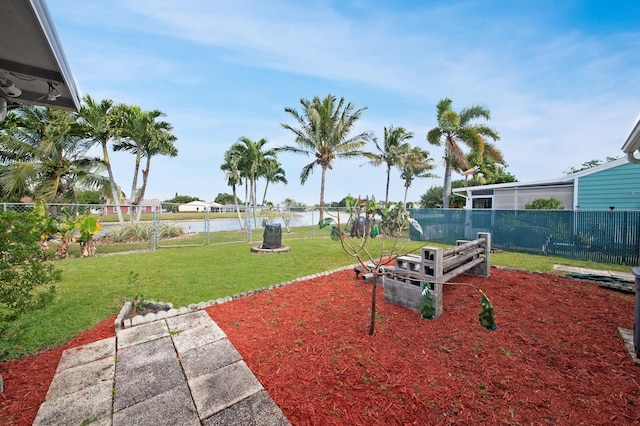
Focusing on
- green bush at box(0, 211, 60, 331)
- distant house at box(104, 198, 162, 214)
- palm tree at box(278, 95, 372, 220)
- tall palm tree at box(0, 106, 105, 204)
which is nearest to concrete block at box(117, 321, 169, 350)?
green bush at box(0, 211, 60, 331)

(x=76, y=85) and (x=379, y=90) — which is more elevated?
(x=379, y=90)

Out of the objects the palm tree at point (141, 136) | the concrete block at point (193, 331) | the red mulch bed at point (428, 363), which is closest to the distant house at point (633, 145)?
the red mulch bed at point (428, 363)

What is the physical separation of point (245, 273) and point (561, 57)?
11.4 metres

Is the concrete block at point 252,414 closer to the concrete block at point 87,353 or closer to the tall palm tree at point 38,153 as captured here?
the concrete block at point 87,353

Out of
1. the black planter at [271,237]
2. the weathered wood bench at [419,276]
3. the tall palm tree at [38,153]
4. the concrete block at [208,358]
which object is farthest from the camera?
the tall palm tree at [38,153]

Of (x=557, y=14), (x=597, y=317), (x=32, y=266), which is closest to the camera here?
(x=32, y=266)

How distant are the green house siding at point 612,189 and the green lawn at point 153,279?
4.27 metres

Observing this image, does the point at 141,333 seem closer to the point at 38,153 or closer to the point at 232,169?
the point at 38,153

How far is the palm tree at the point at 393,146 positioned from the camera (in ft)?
63.4

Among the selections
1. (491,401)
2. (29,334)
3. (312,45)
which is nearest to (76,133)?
(312,45)

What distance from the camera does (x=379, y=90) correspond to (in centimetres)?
1119

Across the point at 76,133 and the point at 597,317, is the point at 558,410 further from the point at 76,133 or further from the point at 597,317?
the point at 76,133

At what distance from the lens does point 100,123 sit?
12641mm

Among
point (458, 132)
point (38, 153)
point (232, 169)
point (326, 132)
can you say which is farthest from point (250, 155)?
point (458, 132)
